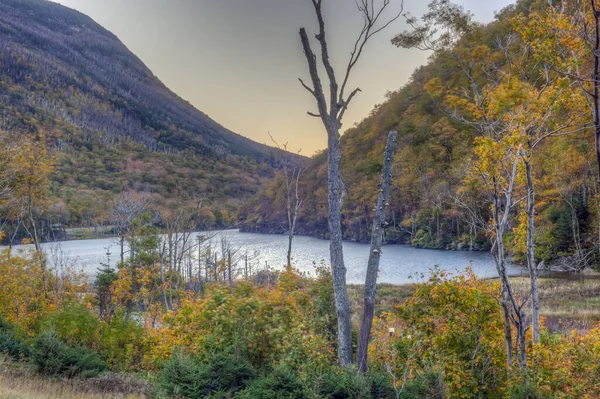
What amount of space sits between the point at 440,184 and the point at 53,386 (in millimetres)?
56974

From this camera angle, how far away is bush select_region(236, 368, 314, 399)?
577cm

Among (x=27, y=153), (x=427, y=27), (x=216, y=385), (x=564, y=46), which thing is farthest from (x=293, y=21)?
(x=27, y=153)

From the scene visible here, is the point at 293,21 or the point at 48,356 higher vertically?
the point at 293,21

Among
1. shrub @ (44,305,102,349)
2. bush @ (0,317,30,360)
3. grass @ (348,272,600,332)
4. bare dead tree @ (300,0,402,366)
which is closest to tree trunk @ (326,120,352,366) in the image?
bare dead tree @ (300,0,402,366)

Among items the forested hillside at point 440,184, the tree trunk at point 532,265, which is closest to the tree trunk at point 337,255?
the forested hillside at point 440,184

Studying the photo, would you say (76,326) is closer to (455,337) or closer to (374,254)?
(374,254)

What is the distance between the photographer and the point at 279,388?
5926 mm

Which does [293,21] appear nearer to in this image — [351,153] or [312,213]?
[312,213]

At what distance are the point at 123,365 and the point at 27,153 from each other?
15.1m

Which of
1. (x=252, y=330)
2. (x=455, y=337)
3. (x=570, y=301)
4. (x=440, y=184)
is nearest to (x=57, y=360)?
(x=252, y=330)

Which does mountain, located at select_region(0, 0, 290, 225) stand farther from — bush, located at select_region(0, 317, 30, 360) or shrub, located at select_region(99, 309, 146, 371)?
bush, located at select_region(0, 317, 30, 360)

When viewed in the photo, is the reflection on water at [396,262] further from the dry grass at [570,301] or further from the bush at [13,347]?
the bush at [13,347]

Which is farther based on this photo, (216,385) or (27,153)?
(27,153)

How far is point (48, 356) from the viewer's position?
8039mm
